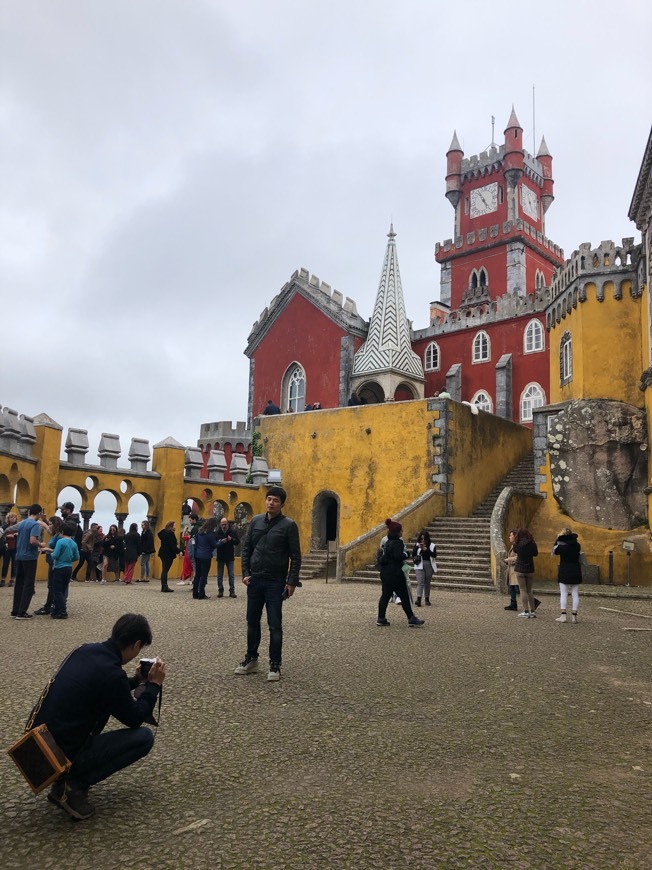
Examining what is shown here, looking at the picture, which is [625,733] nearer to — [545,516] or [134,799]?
[134,799]

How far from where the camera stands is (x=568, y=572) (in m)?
10.0

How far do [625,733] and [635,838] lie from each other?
1.70 metres

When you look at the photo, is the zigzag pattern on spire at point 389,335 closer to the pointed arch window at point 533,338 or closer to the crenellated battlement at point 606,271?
the pointed arch window at point 533,338

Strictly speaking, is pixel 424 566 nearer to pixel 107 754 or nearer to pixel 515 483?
pixel 107 754

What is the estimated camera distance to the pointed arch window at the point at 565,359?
815 inches

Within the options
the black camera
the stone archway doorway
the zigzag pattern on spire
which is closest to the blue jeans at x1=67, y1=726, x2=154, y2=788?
the black camera

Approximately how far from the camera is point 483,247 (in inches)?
1614

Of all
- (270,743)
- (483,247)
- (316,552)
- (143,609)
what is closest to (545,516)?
(316,552)

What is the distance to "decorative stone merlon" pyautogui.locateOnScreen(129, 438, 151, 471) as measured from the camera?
1828cm

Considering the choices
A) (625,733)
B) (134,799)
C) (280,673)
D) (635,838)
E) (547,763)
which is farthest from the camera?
(280,673)

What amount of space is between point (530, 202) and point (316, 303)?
67.2 ft

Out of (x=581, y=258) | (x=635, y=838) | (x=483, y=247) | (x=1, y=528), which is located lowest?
(x=635, y=838)

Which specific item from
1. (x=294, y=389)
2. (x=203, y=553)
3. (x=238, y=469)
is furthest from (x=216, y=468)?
(x=294, y=389)

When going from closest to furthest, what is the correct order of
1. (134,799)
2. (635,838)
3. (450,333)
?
(635,838), (134,799), (450,333)
